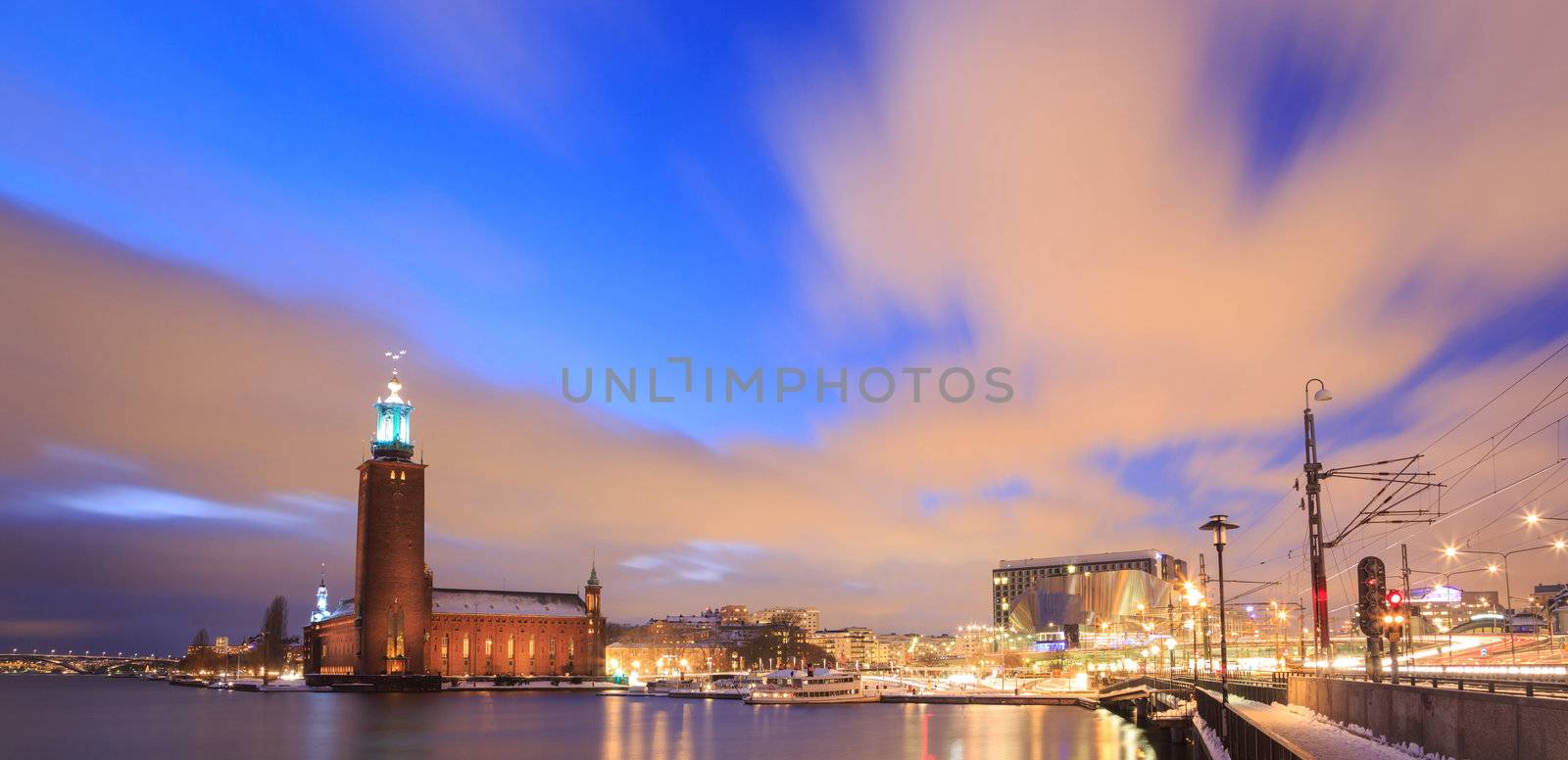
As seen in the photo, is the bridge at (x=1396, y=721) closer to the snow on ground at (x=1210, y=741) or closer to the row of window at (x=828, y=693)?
the snow on ground at (x=1210, y=741)

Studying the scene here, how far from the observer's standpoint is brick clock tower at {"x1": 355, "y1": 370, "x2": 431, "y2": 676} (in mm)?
154125

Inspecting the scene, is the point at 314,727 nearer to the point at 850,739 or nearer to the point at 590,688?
the point at 850,739

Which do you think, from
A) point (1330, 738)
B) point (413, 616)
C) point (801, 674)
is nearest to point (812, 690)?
Answer: point (801, 674)

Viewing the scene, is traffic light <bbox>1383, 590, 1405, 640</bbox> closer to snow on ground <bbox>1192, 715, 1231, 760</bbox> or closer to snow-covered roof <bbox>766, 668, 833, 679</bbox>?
snow on ground <bbox>1192, 715, 1231, 760</bbox>

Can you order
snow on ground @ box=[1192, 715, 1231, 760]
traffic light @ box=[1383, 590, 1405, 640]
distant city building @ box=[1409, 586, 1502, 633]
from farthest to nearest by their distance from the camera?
distant city building @ box=[1409, 586, 1502, 633]
snow on ground @ box=[1192, 715, 1231, 760]
traffic light @ box=[1383, 590, 1405, 640]

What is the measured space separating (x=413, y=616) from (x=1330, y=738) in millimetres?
145361

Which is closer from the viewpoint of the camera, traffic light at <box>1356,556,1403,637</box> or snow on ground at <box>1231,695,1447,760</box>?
snow on ground at <box>1231,695,1447,760</box>

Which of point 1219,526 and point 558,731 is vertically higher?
point 1219,526

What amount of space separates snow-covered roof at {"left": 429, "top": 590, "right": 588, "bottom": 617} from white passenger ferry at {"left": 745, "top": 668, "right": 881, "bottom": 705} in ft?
146

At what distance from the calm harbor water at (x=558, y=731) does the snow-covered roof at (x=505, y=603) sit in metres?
35.7

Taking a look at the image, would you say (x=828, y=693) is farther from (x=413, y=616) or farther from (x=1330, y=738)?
(x=1330, y=738)

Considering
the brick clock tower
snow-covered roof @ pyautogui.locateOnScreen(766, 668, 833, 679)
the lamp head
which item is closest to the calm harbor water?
the brick clock tower

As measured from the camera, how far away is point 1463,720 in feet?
68.0

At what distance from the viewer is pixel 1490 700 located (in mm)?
19359
